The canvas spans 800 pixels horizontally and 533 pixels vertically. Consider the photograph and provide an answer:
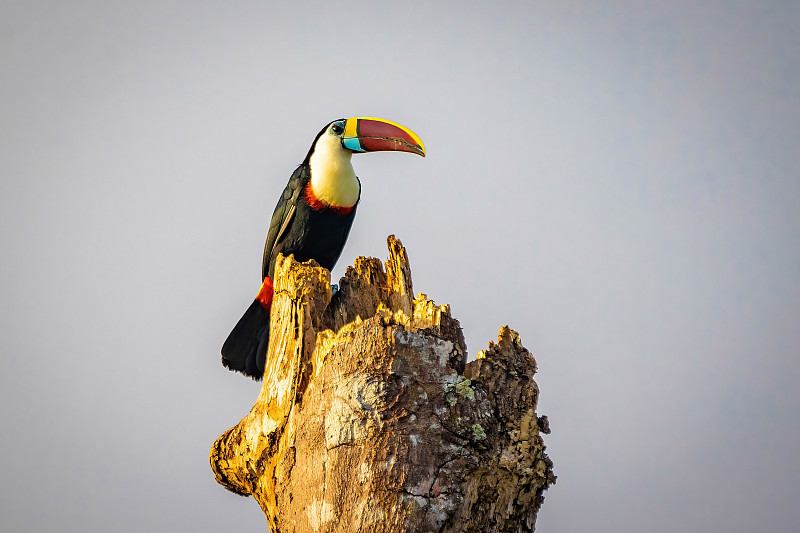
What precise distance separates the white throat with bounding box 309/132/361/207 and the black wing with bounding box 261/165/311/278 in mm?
88

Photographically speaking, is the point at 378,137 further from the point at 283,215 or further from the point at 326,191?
the point at 283,215

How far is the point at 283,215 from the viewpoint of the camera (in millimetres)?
5121

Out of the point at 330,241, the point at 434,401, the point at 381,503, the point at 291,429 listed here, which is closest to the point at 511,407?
the point at 434,401

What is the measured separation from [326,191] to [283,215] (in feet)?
1.15

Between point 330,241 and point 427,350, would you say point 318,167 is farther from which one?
point 427,350

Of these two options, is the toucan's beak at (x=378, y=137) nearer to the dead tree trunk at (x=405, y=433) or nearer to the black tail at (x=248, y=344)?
the black tail at (x=248, y=344)

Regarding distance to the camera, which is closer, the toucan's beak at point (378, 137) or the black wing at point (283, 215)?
the toucan's beak at point (378, 137)

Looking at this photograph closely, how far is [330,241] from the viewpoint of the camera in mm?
5180

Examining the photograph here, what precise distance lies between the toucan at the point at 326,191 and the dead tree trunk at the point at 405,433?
1.85 meters

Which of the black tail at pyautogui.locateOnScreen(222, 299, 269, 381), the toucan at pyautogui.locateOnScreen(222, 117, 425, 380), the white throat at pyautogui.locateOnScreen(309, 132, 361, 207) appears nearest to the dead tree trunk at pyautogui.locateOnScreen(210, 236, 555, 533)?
the black tail at pyautogui.locateOnScreen(222, 299, 269, 381)

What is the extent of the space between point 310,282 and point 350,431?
849 millimetres

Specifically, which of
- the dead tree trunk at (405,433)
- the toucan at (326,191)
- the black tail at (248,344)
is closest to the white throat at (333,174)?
the toucan at (326,191)

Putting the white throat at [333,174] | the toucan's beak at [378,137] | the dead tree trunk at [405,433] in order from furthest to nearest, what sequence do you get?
Answer: the white throat at [333,174] → the toucan's beak at [378,137] → the dead tree trunk at [405,433]

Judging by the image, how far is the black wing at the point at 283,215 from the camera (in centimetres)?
507
